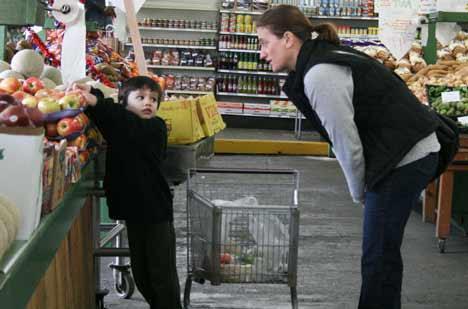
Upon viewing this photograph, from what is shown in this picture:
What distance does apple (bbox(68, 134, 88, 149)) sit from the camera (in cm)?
254

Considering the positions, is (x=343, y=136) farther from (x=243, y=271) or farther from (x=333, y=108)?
(x=243, y=271)

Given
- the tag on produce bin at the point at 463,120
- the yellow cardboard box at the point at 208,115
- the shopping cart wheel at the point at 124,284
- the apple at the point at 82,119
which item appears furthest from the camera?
the tag on produce bin at the point at 463,120

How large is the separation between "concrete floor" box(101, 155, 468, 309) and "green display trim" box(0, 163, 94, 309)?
1.58 meters

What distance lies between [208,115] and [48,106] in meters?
1.26

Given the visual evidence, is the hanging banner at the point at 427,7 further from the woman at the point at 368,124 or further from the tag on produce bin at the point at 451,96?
the woman at the point at 368,124

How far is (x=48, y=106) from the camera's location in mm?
2447

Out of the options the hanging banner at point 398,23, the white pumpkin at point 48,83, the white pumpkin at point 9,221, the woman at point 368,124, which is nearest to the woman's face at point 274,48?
the woman at point 368,124

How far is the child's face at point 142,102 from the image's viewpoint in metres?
3.09

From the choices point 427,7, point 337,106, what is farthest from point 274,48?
point 427,7

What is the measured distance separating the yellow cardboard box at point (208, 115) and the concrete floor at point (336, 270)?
8.8 inches

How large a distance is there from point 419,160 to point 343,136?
1.09ft

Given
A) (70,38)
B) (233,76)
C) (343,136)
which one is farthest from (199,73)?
(343,136)

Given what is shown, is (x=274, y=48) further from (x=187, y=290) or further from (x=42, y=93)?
(x=187, y=290)

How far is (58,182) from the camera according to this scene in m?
2.05
